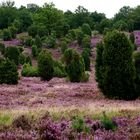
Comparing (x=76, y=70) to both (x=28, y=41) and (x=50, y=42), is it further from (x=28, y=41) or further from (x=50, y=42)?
(x=28, y=41)

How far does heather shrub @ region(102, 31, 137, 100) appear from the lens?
89.7 ft

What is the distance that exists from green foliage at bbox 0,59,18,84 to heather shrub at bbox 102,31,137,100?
1106 cm

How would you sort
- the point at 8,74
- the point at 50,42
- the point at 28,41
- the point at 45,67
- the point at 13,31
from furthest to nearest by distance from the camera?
the point at 13,31 < the point at 28,41 < the point at 50,42 < the point at 45,67 < the point at 8,74

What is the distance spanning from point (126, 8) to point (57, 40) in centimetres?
4600

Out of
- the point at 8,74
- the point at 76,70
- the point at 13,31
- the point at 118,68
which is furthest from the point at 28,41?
the point at 118,68

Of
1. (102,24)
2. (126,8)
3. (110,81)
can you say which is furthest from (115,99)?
(126,8)

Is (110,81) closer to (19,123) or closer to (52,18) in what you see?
(19,123)

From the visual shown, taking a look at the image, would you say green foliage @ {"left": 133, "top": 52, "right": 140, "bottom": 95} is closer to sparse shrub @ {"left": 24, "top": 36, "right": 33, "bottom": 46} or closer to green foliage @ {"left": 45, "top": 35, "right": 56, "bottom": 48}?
green foliage @ {"left": 45, "top": 35, "right": 56, "bottom": 48}

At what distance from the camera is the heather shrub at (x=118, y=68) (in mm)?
27328

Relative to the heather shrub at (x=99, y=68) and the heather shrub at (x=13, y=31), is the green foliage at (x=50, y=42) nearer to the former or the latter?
the heather shrub at (x=13, y=31)

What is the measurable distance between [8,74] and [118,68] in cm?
1269

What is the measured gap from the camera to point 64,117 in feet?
54.2

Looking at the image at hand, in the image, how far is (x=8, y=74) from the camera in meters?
37.9

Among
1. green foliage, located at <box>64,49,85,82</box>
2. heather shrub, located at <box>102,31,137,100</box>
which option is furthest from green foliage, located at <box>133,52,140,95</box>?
green foliage, located at <box>64,49,85,82</box>
